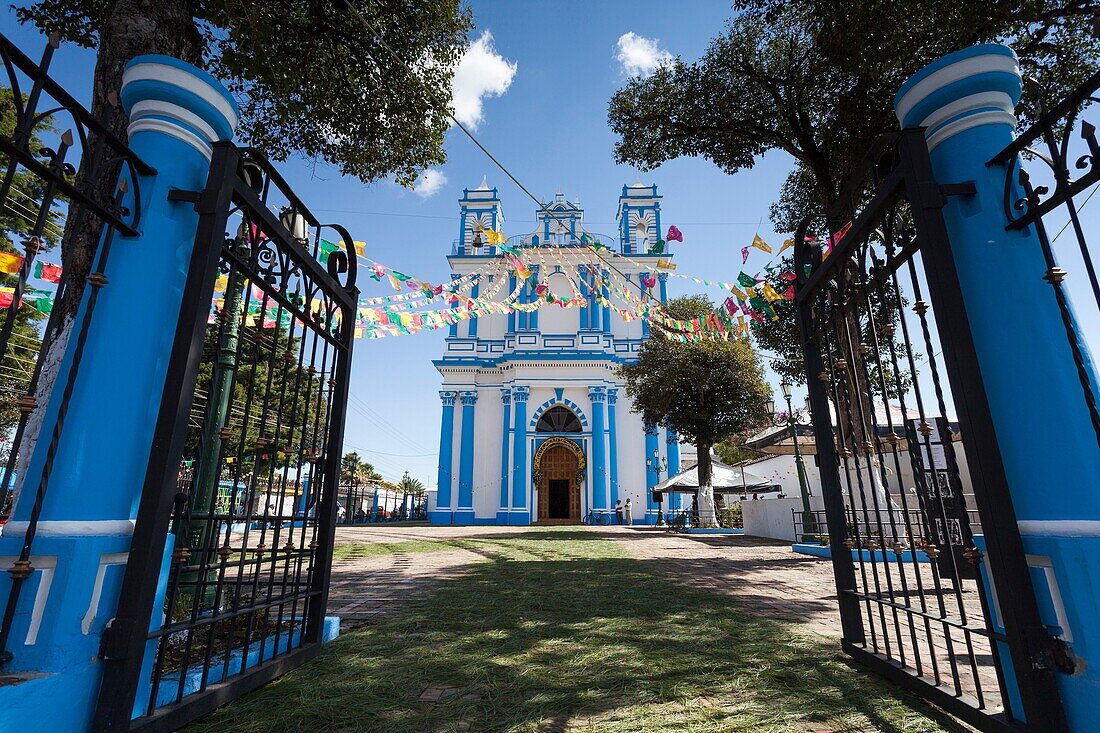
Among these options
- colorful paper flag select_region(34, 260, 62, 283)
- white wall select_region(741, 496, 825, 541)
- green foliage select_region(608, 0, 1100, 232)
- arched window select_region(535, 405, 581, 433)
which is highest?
green foliage select_region(608, 0, 1100, 232)

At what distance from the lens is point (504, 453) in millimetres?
23969

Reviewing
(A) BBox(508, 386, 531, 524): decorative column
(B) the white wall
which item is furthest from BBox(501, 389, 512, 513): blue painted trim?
(B) the white wall

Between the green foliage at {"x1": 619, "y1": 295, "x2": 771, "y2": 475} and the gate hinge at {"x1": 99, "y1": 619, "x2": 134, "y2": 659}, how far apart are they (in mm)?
15305

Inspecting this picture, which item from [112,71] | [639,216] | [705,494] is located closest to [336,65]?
[112,71]

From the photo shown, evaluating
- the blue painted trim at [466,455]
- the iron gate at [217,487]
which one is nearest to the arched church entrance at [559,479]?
the blue painted trim at [466,455]

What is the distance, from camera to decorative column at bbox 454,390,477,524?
23.3 m

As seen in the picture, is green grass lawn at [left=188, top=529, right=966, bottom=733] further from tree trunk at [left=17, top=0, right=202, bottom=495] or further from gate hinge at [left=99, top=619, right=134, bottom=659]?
tree trunk at [left=17, top=0, right=202, bottom=495]

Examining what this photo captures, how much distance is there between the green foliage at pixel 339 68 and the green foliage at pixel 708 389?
430 inches

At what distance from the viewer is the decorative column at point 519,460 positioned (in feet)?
75.0

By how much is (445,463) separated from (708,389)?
42.6 ft

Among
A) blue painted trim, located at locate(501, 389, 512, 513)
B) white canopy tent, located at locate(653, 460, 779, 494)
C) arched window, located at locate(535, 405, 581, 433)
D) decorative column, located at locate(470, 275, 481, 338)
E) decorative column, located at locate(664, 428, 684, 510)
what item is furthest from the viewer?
decorative column, located at locate(470, 275, 481, 338)

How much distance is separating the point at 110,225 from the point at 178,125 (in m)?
0.54

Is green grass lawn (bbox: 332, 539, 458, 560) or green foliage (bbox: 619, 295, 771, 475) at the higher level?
green foliage (bbox: 619, 295, 771, 475)

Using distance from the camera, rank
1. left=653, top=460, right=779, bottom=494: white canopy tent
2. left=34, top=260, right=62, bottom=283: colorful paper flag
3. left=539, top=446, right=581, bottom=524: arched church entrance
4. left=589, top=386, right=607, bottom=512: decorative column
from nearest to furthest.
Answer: left=34, top=260, right=62, bottom=283: colorful paper flag
left=653, top=460, right=779, bottom=494: white canopy tent
left=589, top=386, right=607, bottom=512: decorative column
left=539, top=446, right=581, bottom=524: arched church entrance
